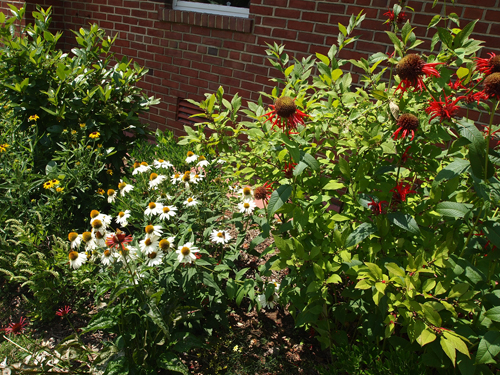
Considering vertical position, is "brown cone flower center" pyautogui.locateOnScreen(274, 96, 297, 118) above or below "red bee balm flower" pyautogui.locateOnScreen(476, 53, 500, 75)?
below

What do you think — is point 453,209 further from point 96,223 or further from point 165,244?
point 96,223

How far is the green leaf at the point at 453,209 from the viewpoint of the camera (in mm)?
1284

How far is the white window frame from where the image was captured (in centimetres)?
414

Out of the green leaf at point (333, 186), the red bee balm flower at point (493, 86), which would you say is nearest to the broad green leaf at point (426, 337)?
the green leaf at point (333, 186)

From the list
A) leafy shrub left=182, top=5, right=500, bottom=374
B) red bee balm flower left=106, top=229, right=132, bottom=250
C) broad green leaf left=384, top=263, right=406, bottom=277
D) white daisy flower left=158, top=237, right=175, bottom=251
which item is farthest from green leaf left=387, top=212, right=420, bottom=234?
red bee balm flower left=106, top=229, right=132, bottom=250

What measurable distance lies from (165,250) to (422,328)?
1136 mm

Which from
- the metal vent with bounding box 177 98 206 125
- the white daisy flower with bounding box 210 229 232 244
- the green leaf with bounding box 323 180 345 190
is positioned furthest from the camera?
the metal vent with bounding box 177 98 206 125

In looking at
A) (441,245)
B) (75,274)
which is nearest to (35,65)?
(75,274)

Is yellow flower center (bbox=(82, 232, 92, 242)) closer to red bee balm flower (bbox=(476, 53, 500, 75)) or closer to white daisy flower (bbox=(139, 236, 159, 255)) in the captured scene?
white daisy flower (bbox=(139, 236, 159, 255))

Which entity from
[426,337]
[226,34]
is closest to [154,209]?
[426,337]

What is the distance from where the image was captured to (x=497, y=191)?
124 cm

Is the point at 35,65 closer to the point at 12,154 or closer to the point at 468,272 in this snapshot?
the point at 12,154

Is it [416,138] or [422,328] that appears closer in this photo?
[422,328]

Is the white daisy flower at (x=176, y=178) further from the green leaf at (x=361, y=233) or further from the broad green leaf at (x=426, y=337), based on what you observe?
the broad green leaf at (x=426, y=337)
